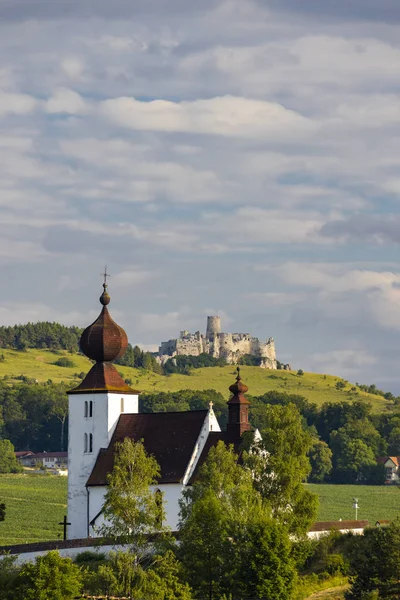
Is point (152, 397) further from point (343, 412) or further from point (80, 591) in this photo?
point (80, 591)

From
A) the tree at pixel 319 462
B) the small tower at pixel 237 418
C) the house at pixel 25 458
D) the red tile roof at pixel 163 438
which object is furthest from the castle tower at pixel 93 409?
the house at pixel 25 458

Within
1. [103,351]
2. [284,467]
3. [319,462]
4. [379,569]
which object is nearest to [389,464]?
[319,462]

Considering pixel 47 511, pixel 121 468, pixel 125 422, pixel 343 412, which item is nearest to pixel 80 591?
pixel 121 468

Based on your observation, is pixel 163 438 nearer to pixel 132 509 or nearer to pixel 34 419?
pixel 132 509

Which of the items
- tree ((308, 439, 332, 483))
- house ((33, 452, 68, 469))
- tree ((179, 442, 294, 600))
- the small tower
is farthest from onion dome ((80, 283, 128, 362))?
house ((33, 452, 68, 469))

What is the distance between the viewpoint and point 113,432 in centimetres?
6900

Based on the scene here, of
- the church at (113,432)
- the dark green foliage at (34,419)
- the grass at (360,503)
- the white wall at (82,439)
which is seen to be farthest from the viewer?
the dark green foliage at (34,419)

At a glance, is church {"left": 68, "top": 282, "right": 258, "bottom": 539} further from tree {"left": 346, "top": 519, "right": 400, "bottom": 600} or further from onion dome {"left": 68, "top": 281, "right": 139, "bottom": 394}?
tree {"left": 346, "top": 519, "right": 400, "bottom": 600}

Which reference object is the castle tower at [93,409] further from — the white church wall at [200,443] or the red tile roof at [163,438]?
the white church wall at [200,443]

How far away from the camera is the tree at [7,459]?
525 feet

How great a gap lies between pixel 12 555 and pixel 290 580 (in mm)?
12751

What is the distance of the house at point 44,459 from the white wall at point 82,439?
355 feet

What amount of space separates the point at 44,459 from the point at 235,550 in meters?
131

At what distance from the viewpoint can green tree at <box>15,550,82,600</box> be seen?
48000 mm
